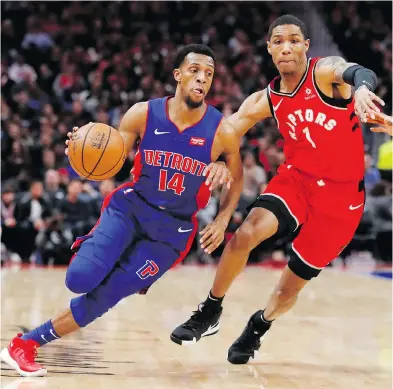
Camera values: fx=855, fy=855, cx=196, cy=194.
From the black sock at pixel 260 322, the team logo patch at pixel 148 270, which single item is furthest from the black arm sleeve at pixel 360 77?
the black sock at pixel 260 322

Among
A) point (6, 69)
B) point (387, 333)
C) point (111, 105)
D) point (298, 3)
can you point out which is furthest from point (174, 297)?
point (298, 3)

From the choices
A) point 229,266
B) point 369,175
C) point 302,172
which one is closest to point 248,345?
point 229,266

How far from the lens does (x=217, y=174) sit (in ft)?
16.0

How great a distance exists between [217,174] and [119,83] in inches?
435

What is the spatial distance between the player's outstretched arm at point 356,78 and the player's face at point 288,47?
0.14 m

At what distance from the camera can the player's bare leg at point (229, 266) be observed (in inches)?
207

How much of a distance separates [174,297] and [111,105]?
6.63 meters

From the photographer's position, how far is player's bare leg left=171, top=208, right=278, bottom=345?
207 inches

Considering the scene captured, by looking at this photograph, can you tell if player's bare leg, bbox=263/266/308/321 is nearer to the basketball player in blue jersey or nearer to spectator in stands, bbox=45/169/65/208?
the basketball player in blue jersey

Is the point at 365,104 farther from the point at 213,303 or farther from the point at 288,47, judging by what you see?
the point at 213,303

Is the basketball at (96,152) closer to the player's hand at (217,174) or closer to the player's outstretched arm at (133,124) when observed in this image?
the player's outstretched arm at (133,124)

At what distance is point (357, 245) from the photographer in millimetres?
12625

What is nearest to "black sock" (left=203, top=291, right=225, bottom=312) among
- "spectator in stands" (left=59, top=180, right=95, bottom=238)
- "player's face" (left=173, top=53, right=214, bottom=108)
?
"player's face" (left=173, top=53, right=214, bottom=108)

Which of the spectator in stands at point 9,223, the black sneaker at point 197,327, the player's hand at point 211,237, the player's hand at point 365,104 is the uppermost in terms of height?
the player's hand at point 365,104
